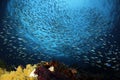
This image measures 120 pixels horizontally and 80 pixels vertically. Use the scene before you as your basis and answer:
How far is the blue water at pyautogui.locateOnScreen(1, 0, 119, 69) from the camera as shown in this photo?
19.0m

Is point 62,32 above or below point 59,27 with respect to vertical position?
below

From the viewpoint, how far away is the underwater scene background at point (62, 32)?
1659 cm

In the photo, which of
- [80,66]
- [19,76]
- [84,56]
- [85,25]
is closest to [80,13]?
[85,25]

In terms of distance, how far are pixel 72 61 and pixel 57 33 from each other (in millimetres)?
6293

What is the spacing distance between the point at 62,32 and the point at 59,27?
92 cm

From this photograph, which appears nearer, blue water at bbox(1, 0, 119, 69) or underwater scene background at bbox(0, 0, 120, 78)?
underwater scene background at bbox(0, 0, 120, 78)

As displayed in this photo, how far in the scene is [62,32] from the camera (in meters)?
21.9

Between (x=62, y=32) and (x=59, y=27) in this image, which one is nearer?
(x=62, y=32)

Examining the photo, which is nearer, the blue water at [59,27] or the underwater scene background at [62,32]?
the underwater scene background at [62,32]

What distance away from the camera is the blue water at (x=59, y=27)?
749 inches

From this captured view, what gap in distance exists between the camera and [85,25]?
72.4 ft

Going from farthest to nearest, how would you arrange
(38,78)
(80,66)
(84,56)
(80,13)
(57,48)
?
1. (80,13)
2. (57,48)
3. (84,56)
4. (80,66)
5. (38,78)

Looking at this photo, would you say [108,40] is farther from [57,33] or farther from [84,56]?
[57,33]

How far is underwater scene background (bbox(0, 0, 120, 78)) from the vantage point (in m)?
16.6
